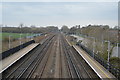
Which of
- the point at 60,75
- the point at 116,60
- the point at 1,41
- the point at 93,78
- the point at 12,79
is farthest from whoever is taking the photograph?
the point at 1,41

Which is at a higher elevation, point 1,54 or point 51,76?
point 1,54

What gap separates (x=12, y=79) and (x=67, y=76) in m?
4.85

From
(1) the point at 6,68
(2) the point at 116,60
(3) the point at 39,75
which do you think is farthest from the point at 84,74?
(1) the point at 6,68

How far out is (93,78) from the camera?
13.1 meters

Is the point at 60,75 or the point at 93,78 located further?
the point at 60,75

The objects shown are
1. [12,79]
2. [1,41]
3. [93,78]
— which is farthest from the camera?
[1,41]

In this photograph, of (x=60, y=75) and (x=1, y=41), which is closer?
(x=60, y=75)

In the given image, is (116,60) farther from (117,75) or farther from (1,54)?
(1,54)

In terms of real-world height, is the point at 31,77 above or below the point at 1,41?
below

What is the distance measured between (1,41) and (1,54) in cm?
1682

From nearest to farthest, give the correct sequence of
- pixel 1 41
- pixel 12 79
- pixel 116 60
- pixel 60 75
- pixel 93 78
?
pixel 12 79 < pixel 93 78 < pixel 60 75 < pixel 116 60 < pixel 1 41

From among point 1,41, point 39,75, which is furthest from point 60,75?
point 1,41

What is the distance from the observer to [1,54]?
18344 mm

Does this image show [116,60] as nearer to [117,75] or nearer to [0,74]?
[117,75]
